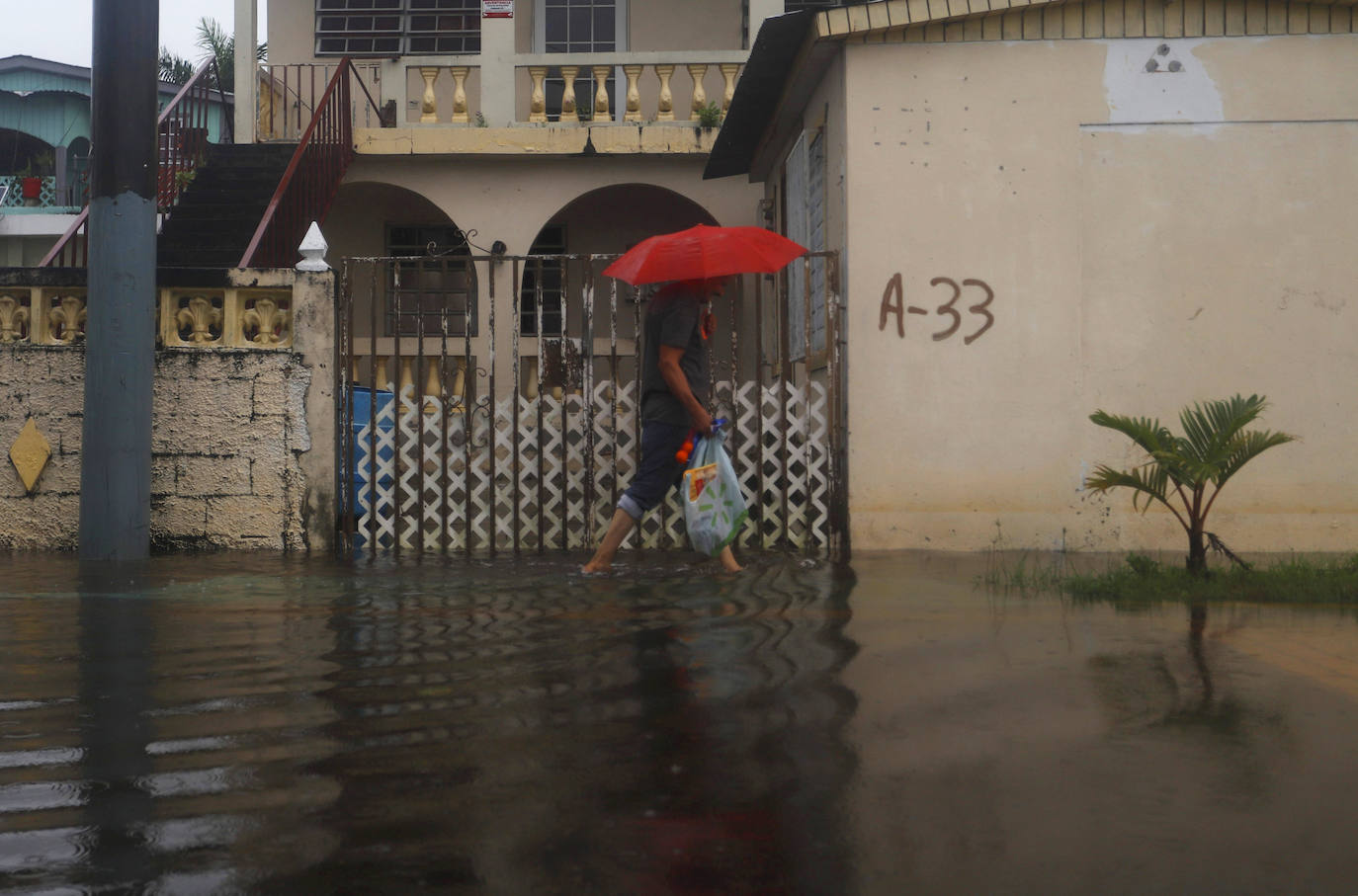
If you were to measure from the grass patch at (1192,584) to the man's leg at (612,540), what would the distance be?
1.87 metres

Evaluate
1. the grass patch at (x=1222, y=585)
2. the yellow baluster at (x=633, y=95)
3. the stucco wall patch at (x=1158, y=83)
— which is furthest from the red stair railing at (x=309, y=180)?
the grass patch at (x=1222, y=585)

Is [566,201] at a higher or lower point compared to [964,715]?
higher

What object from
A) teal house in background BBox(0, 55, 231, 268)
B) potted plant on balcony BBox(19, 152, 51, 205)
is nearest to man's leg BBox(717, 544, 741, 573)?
teal house in background BBox(0, 55, 231, 268)

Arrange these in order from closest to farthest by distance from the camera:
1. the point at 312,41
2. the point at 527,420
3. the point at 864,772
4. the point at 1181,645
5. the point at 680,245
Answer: the point at 864,772
the point at 1181,645
the point at 680,245
the point at 527,420
the point at 312,41

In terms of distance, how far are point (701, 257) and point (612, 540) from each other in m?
1.57

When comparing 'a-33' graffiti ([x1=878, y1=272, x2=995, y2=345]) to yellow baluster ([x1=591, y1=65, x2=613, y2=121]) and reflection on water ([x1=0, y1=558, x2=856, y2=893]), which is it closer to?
reflection on water ([x1=0, y1=558, x2=856, y2=893])

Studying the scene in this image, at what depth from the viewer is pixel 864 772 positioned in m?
3.09

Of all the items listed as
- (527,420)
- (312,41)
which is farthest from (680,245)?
(312,41)

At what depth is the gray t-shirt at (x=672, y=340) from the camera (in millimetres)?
7258

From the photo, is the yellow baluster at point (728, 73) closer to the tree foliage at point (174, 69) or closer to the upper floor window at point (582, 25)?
the upper floor window at point (582, 25)

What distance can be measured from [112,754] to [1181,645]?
347 centimetres

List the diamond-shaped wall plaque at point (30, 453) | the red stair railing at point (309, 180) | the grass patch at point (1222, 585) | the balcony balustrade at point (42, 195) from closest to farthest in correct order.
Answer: the grass patch at point (1222, 585) < the diamond-shaped wall plaque at point (30, 453) < the red stair railing at point (309, 180) < the balcony balustrade at point (42, 195)

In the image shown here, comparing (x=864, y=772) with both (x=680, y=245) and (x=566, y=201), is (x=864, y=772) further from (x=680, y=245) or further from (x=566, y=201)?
(x=566, y=201)

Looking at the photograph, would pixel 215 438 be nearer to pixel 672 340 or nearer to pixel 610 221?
pixel 672 340
